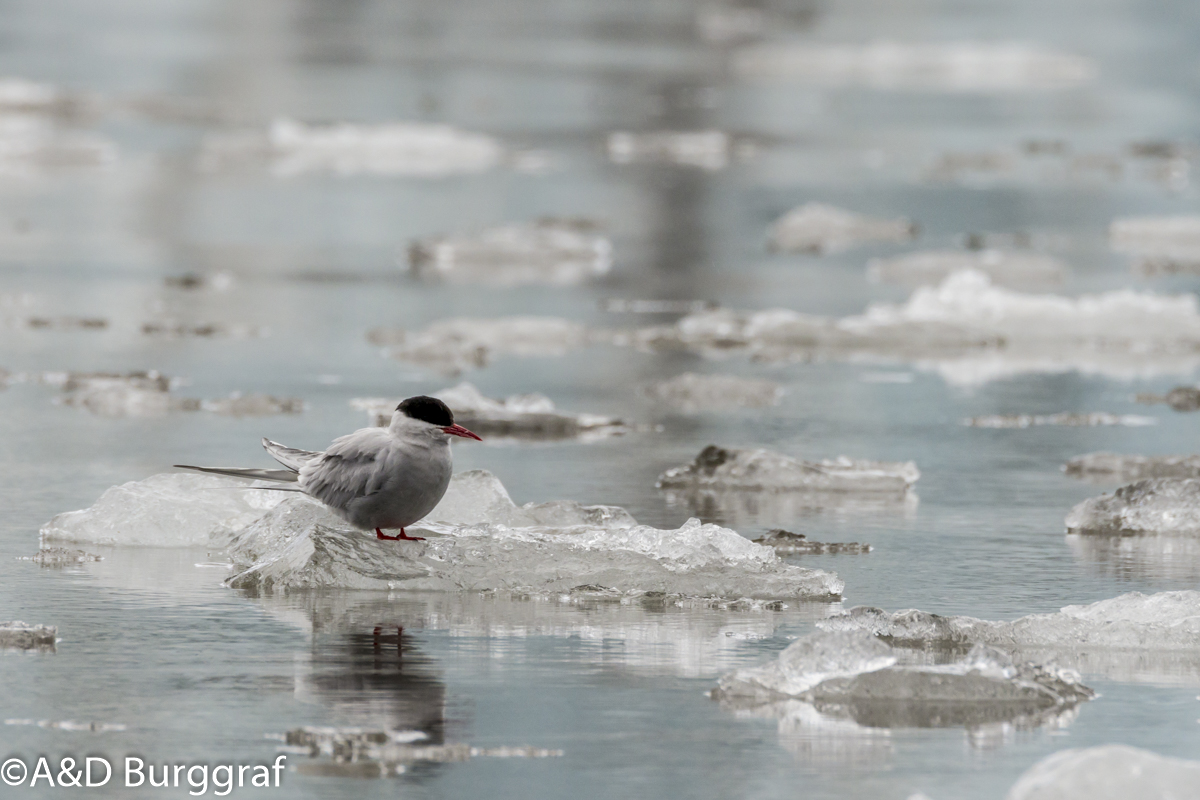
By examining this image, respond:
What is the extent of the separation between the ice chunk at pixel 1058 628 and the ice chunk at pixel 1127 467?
2928 mm

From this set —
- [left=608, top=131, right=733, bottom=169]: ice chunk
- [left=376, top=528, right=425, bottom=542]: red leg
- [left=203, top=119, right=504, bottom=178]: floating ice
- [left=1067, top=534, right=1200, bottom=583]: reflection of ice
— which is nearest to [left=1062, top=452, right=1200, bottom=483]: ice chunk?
[left=1067, top=534, right=1200, bottom=583]: reflection of ice

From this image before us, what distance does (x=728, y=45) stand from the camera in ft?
171

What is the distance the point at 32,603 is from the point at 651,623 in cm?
168

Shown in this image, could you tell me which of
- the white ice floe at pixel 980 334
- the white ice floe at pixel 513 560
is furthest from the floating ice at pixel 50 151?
the white ice floe at pixel 513 560

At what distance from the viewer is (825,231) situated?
1903 centimetres

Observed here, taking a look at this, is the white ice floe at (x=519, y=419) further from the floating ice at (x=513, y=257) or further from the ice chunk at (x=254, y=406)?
the floating ice at (x=513, y=257)

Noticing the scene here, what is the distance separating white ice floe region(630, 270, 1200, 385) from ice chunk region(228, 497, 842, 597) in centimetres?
599

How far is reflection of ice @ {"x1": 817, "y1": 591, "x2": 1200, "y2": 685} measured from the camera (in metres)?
5.61

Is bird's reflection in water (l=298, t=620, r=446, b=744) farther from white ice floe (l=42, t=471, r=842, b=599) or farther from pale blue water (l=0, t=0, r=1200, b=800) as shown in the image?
white ice floe (l=42, t=471, r=842, b=599)

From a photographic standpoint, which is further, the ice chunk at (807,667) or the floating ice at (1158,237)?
the floating ice at (1158,237)

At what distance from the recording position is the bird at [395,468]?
6062 millimetres

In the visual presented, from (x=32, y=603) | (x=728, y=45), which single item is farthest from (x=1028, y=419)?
(x=728, y=45)

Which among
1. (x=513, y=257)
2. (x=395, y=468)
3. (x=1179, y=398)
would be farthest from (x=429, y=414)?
(x=513, y=257)

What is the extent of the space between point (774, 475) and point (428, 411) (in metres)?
2.53
